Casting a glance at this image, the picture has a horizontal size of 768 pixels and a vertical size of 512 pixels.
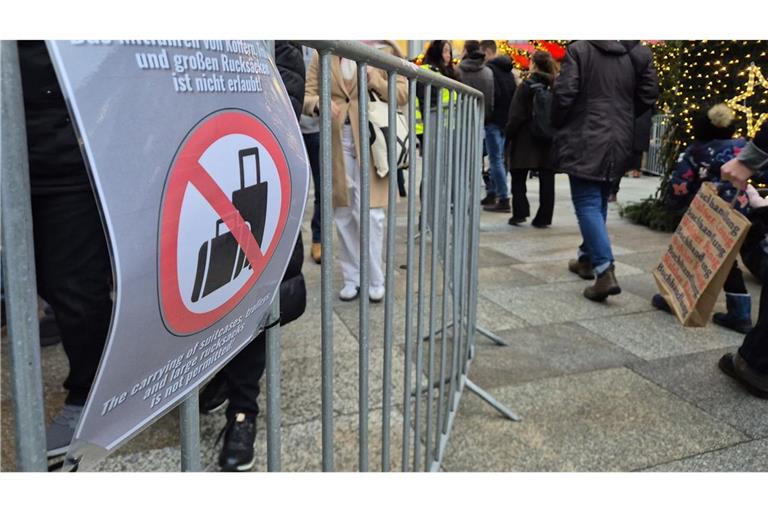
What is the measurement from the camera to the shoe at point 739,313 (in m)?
3.81

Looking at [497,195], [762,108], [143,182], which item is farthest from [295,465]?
[497,195]

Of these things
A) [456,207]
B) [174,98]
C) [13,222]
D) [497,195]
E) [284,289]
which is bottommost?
[497,195]

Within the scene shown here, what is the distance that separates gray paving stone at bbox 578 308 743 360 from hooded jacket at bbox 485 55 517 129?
4.30 metres

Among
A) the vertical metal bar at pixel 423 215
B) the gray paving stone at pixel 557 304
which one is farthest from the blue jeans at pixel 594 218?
the vertical metal bar at pixel 423 215

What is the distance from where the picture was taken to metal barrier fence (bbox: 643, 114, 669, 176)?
24.2 feet

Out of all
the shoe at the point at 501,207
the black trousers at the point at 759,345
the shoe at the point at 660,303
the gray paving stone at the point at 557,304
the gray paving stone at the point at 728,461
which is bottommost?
the shoe at the point at 501,207

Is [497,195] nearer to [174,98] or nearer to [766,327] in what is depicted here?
[766,327]

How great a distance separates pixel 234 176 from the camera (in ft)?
2.90

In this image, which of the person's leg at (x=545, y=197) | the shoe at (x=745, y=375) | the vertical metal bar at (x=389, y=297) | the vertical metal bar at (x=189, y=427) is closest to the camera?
the vertical metal bar at (x=189, y=427)

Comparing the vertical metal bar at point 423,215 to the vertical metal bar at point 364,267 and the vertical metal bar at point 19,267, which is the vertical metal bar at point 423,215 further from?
the vertical metal bar at point 19,267

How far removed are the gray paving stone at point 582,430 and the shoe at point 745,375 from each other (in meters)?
0.34

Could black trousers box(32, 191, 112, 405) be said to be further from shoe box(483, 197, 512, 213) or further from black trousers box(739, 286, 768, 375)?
shoe box(483, 197, 512, 213)

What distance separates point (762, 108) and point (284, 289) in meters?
5.29

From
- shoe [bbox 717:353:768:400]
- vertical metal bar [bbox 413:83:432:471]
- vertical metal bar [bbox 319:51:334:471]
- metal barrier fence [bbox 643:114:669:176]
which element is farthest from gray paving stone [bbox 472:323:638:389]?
metal barrier fence [bbox 643:114:669:176]
